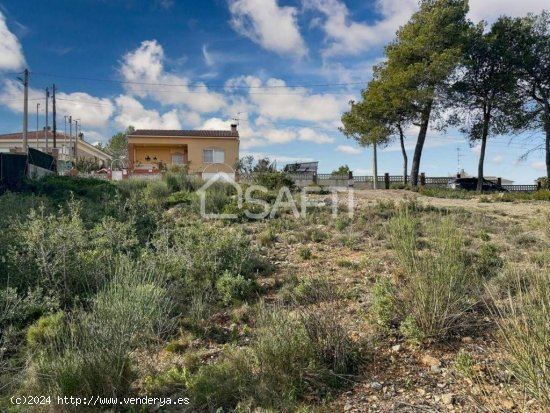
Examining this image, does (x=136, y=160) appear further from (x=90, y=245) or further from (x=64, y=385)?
(x=64, y=385)

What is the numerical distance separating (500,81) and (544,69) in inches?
120

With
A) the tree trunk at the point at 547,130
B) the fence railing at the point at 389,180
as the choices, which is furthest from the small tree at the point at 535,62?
the fence railing at the point at 389,180

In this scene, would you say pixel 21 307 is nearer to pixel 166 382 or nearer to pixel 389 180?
pixel 166 382

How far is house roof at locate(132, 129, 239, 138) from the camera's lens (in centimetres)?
2803

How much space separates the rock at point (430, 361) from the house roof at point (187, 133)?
85.0 feet

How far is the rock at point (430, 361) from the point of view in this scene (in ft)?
9.43

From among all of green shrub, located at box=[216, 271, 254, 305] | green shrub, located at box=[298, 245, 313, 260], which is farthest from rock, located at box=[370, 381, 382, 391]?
green shrub, located at box=[298, 245, 313, 260]

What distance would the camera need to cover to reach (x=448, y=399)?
2.46 m

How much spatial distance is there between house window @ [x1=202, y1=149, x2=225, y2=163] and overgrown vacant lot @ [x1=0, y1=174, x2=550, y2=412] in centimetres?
2238

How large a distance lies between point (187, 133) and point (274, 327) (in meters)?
27.6

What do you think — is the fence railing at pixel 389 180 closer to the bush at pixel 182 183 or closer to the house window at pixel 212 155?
the house window at pixel 212 155

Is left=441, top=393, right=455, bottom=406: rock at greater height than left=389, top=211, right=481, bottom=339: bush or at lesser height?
lesser

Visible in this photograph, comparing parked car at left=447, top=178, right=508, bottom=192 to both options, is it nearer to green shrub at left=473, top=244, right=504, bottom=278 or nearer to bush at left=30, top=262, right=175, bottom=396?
green shrub at left=473, top=244, right=504, bottom=278

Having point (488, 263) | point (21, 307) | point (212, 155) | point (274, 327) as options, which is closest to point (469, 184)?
point (212, 155)
